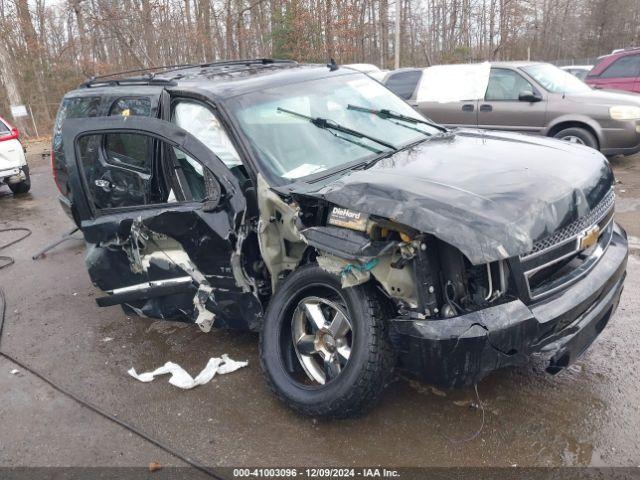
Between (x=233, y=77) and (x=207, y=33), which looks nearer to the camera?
(x=233, y=77)

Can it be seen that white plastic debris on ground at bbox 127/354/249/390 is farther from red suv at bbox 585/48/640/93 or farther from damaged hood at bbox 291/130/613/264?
red suv at bbox 585/48/640/93

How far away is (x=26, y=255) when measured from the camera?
678cm

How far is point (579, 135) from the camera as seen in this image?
8195 millimetres

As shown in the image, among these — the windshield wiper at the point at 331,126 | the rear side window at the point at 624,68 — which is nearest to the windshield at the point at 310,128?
the windshield wiper at the point at 331,126

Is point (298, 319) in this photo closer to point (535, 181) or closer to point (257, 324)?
point (257, 324)

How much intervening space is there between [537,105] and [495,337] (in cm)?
690

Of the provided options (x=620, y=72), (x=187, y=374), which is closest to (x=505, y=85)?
(x=620, y=72)

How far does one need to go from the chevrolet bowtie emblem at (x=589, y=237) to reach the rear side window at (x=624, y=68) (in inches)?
400

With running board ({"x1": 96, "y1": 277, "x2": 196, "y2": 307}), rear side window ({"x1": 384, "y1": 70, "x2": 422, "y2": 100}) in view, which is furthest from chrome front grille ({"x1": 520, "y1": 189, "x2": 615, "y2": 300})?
rear side window ({"x1": 384, "y1": 70, "x2": 422, "y2": 100})

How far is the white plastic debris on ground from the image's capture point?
3.58 m

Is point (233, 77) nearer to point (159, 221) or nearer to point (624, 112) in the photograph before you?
point (159, 221)

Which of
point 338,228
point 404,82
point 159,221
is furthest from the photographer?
point 404,82

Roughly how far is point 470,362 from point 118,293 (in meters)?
2.65

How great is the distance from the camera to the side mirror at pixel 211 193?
10.6 ft
